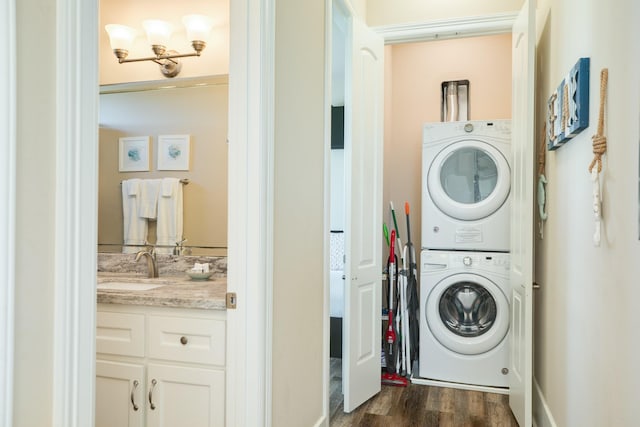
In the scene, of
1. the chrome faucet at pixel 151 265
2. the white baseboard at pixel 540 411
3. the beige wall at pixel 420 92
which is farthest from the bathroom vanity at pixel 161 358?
the beige wall at pixel 420 92

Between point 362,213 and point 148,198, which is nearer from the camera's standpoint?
point 148,198

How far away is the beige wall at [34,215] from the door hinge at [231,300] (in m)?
0.84

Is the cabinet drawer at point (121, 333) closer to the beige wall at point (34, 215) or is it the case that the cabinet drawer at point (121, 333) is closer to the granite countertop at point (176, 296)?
the granite countertop at point (176, 296)

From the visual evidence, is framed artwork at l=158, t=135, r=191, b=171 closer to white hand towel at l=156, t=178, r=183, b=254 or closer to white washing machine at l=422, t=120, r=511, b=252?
white hand towel at l=156, t=178, r=183, b=254

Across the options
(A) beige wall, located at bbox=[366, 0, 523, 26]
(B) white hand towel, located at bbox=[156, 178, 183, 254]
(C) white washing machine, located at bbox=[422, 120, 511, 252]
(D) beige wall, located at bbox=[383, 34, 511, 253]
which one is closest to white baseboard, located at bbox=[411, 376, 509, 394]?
(C) white washing machine, located at bbox=[422, 120, 511, 252]

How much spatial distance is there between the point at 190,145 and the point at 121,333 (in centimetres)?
116

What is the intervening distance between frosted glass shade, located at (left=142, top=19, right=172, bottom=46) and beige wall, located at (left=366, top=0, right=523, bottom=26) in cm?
136

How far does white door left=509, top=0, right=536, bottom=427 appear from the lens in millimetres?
2475

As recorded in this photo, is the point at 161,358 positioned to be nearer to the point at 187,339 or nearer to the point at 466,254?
the point at 187,339

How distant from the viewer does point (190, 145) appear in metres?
2.66

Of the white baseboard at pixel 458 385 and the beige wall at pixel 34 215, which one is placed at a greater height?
the beige wall at pixel 34 215

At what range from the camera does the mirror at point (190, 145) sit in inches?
103

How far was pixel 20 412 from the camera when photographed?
0.79 m

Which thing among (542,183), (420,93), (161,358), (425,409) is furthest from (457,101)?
(161,358)
